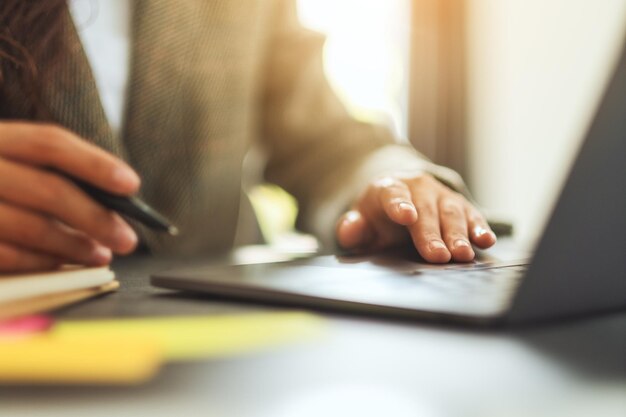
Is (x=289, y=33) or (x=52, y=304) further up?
(x=289, y=33)

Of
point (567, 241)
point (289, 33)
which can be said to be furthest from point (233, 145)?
point (567, 241)

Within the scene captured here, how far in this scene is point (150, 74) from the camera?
0.70 metres

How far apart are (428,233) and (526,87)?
1400 mm

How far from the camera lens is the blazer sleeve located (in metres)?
0.81

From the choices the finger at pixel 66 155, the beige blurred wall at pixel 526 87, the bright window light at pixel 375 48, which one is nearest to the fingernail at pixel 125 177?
the finger at pixel 66 155

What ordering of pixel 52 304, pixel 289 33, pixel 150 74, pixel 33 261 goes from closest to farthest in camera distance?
pixel 52 304 → pixel 33 261 → pixel 150 74 → pixel 289 33

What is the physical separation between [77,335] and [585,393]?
0.18 m

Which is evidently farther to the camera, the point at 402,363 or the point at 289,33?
the point at 289,33

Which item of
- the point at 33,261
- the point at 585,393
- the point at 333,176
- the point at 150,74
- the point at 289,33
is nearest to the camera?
the point at 585,393

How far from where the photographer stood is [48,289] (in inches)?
12.1

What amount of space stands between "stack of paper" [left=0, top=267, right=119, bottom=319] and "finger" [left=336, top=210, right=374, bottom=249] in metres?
0.23

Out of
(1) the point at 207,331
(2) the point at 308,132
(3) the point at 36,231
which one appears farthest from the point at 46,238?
(2) the point at 308,132

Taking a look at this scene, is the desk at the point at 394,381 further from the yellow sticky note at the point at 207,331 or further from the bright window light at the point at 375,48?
the bright window light at the point at 375,48

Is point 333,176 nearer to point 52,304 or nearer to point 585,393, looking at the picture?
point 52,304
